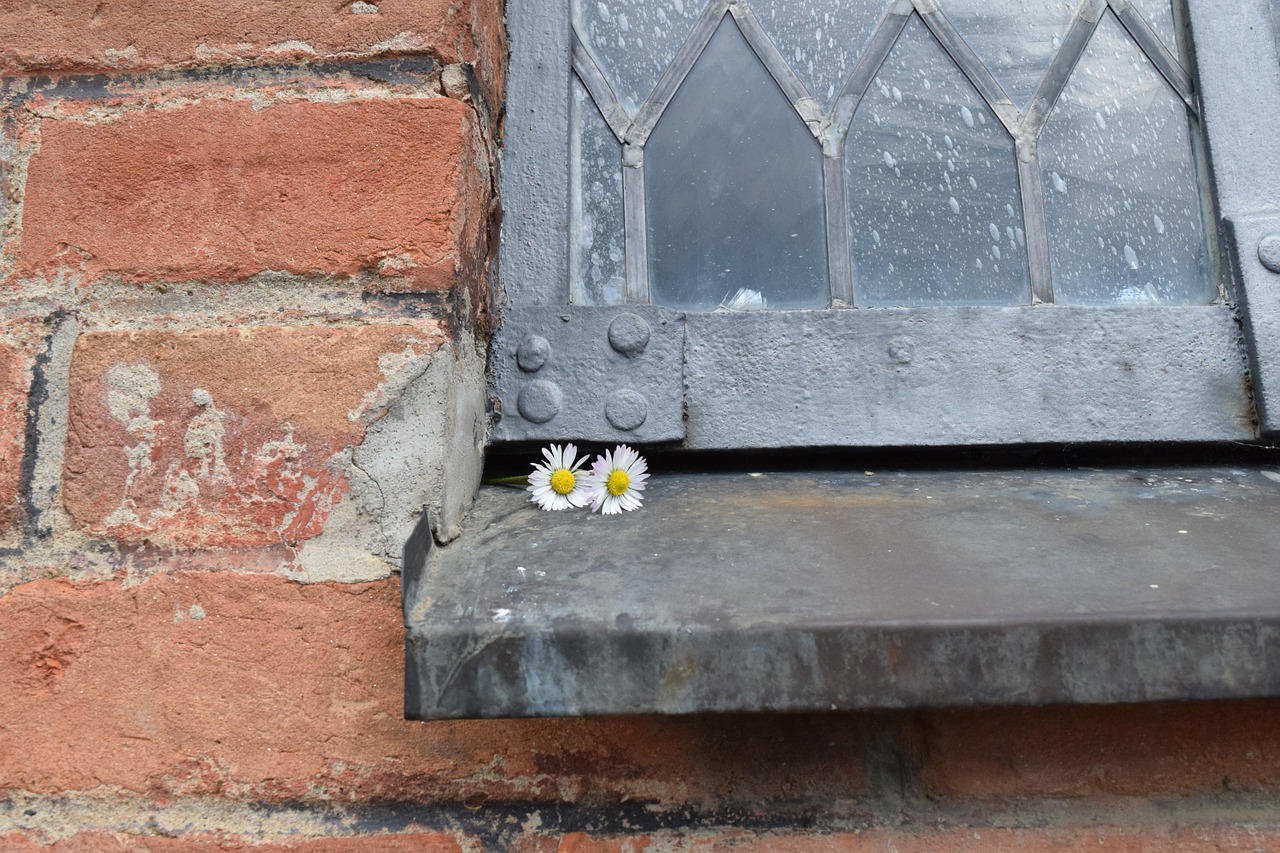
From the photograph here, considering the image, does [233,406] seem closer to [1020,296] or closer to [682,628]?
[682,628]

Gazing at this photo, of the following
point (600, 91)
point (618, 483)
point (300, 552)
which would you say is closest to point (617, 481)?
point (618, 483)

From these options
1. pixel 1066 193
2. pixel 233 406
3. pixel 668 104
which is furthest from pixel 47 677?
pixel 1066 193

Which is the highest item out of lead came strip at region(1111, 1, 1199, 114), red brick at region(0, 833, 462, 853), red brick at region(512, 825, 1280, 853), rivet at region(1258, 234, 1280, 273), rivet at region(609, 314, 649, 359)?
lead came strip at region(1111, 1, 1199, 114)

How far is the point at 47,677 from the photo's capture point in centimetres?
71

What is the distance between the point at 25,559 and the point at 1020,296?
106 cm

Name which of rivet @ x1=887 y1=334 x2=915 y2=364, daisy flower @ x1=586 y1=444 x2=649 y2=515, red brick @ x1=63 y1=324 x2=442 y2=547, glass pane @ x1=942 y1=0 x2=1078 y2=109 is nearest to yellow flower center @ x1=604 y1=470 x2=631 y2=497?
daisy flower @ x1=586 y1=444 x2=649 y2=515

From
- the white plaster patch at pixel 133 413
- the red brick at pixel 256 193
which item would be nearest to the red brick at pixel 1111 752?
the red brick at pixel 256 193

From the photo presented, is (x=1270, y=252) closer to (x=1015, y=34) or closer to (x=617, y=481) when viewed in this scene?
(x=1015, y=34)

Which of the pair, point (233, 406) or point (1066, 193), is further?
point (1066, 193)

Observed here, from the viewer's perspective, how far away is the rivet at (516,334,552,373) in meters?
0.90

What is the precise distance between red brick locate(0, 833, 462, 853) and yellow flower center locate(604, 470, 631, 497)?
0.34m

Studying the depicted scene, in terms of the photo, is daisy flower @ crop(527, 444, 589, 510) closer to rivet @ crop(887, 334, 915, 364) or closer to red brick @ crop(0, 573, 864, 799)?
red brick @ crop(0, 573, 864, 799)

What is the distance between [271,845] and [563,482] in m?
0.40

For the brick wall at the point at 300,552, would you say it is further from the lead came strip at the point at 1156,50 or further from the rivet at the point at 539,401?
the lead came strip at the point at 1156,50
